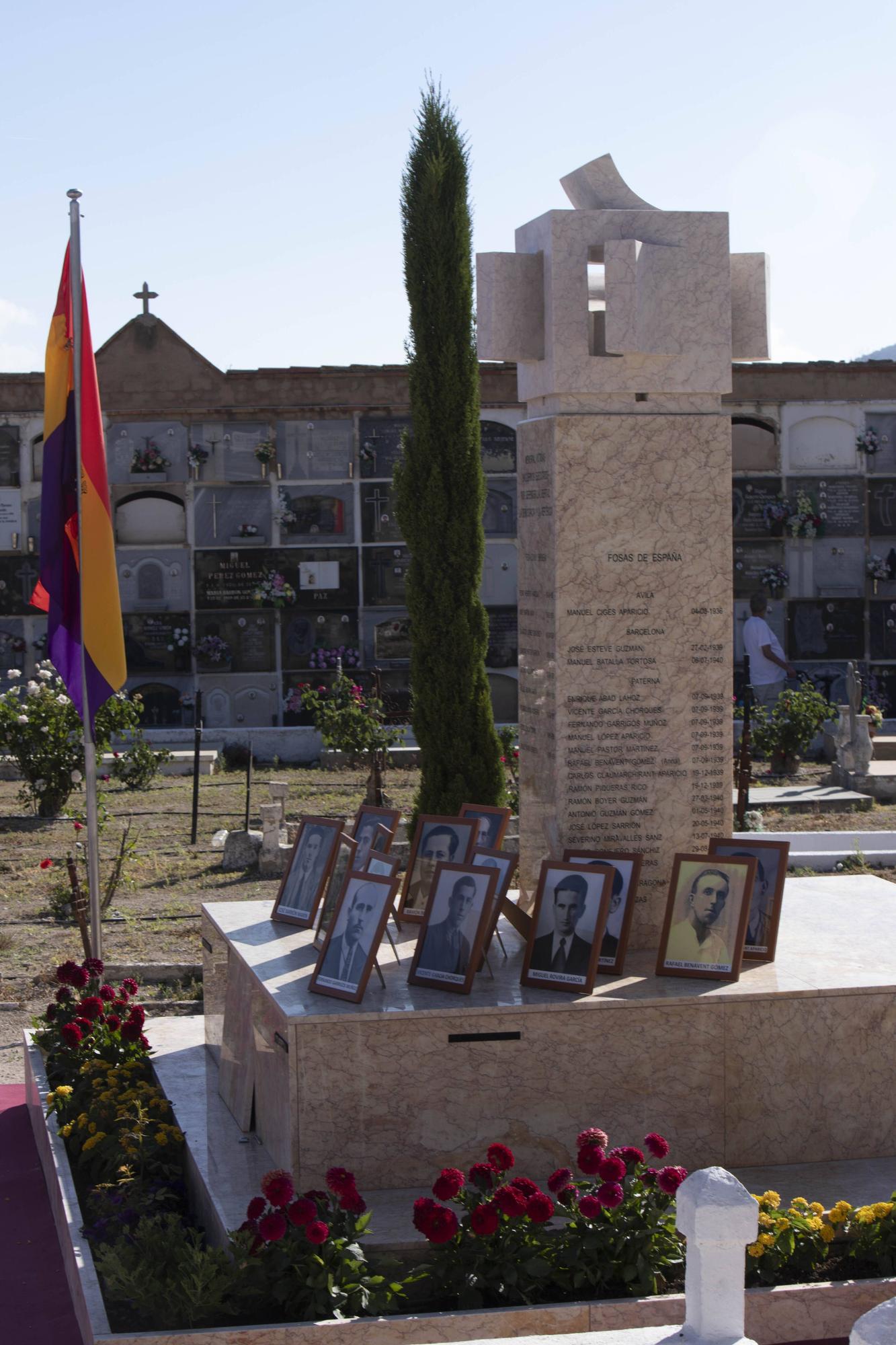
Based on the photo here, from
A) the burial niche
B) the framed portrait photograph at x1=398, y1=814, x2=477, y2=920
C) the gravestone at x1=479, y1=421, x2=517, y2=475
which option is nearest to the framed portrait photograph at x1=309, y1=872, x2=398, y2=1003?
the framed portrait photograph at x1=398, y1=814, x2=477, y2=920

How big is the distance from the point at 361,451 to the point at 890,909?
42.8 ft

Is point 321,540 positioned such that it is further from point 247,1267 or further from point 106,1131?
point 247,1267

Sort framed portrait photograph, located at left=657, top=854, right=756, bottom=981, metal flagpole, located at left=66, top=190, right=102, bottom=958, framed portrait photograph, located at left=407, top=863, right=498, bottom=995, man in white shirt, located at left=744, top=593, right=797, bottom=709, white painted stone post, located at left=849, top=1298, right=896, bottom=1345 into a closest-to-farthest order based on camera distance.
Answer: white painted stone post, located at left=849, top=1298, right=896, bottom=1345 → framed portrait photograph, located at left=407, top=863, right=498, bottom=995 → framed portrait photograph, located at left=657, top=854, right=756, bottom=981 → metal flagpole, located at left=66, top=190, right=102, bottom=958 → man in white shirt, located at left=744, top=593, right=797, bottom=709

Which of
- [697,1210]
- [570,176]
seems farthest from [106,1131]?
[570,176]

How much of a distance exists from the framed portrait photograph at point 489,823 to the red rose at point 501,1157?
1.65m

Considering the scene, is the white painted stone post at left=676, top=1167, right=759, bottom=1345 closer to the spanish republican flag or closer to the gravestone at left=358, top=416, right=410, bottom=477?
the spanish republican flag

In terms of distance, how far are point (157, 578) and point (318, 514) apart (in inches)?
79.8

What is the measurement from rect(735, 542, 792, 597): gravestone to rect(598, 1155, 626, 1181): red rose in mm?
15174

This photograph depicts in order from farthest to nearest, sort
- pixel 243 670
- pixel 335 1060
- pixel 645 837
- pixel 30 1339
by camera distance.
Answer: pixel 243 670 → pixel 645 837 → pixel 335 1060 → pixel 30 1339

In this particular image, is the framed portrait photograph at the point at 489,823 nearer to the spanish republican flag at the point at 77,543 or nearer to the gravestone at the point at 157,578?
the spanish republican flag at the point at 77,543

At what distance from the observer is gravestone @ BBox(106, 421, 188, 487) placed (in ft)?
57.3

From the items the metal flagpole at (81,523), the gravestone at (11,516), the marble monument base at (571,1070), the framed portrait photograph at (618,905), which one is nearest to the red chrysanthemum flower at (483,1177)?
the marble monument base at (571,1070)

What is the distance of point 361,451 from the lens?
17.6 metres

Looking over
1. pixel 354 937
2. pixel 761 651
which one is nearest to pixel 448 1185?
pixel 354 937
